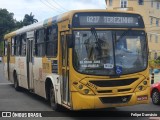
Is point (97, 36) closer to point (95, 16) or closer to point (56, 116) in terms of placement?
point (95, 16)

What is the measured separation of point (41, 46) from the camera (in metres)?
14.3

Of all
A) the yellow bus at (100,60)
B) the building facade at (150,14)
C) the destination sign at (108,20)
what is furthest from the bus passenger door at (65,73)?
the building facade at (150,14)

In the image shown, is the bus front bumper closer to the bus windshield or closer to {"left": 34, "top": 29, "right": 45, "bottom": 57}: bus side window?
the bus windshield

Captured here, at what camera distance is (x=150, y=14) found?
68938 mm

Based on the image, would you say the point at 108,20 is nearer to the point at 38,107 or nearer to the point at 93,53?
the point at 93,53

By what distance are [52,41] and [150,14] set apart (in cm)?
5801

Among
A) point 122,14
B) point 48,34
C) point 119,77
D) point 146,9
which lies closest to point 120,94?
point 119,77

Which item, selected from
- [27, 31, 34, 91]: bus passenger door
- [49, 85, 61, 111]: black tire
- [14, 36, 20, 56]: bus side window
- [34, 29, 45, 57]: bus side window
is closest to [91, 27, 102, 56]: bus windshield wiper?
[49, 85, 61, 111]: black tire

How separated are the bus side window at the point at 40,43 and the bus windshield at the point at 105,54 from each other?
11.3 ft

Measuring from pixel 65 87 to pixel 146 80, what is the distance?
2.25 meters

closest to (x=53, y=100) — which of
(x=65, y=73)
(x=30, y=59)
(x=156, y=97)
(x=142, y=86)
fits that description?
(x=65, y=73)

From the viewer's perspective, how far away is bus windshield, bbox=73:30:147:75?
1070cm

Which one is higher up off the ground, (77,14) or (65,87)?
(77,14)

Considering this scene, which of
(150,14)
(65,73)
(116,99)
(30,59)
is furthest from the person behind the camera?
(150,14)
